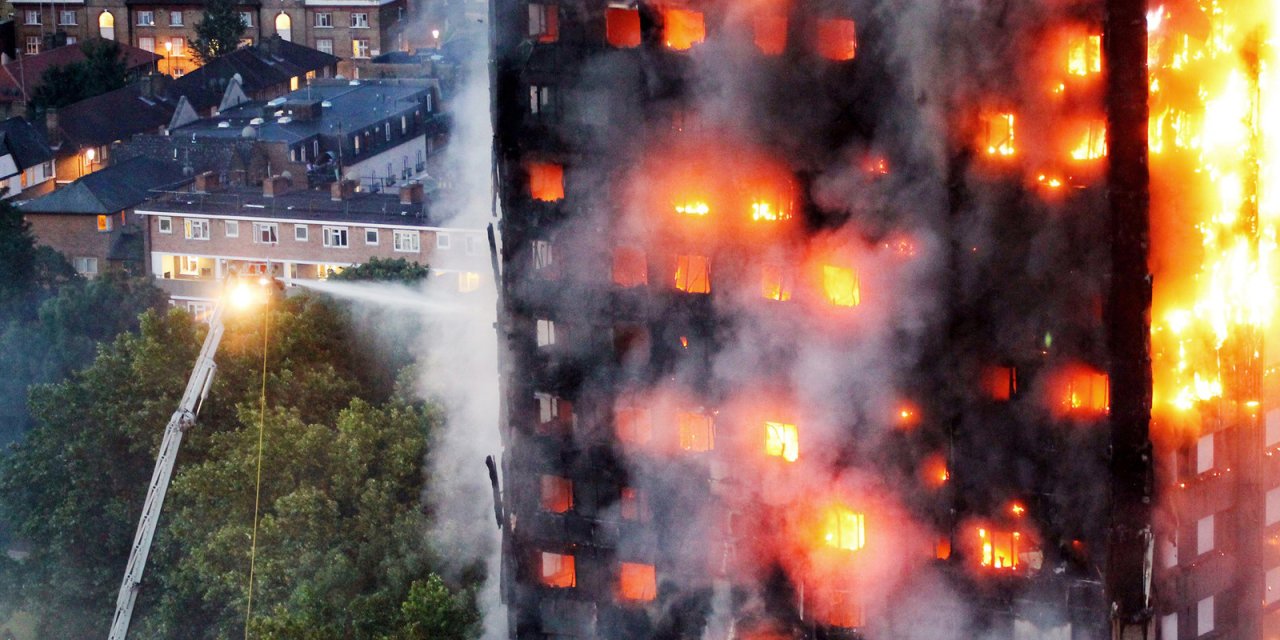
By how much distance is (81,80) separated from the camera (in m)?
141

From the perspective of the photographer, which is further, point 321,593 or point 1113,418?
point 321,593

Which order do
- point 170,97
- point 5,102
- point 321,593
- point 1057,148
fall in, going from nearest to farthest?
point 1057,148
point 321,593
point 170,97
point 5,102

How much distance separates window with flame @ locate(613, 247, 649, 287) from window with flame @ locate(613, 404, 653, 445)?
7.52ft

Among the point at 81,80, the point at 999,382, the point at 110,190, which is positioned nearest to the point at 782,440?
the point at 999,382

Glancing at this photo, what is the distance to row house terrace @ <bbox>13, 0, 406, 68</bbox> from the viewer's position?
510 ft

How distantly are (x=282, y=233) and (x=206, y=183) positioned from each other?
6959 mm

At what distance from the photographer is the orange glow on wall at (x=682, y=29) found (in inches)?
1612

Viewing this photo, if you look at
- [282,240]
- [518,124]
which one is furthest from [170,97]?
[518,124]

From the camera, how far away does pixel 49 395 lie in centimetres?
7706

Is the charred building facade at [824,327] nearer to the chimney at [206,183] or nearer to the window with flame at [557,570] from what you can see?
the window with flame at [557,570]

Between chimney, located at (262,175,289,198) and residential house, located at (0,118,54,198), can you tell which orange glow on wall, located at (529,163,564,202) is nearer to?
chimney, located at (262,175,289,198)

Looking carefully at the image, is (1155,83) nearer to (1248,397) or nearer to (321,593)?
(1248,397)

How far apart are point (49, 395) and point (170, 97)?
59.7 meters

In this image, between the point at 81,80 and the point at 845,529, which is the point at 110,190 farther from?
the point at 845,529
